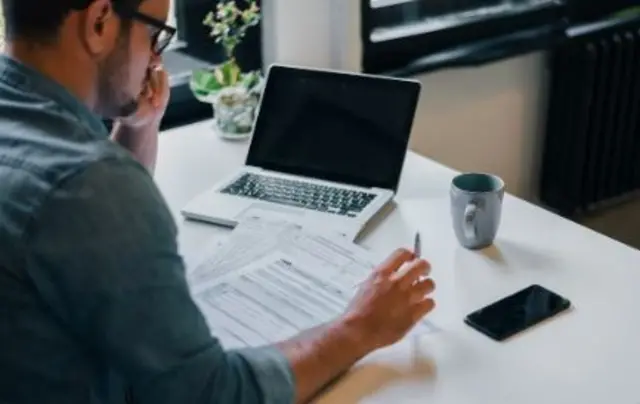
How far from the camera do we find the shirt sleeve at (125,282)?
3.20 ft

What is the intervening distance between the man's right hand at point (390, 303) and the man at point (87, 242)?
0.17 m

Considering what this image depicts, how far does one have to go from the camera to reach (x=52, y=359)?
1.03 meters

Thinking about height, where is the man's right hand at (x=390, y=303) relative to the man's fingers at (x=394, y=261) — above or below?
below

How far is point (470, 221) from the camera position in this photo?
153cm

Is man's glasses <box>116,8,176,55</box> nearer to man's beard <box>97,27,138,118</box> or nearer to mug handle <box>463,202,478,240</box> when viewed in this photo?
man's beard <box>97,27,138,118</box>

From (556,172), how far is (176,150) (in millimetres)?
1109

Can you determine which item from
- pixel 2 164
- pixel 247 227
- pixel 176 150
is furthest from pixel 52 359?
pixel 176 150

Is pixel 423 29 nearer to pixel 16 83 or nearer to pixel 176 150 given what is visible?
pixel 176 150

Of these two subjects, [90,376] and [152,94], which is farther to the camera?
[152,94]

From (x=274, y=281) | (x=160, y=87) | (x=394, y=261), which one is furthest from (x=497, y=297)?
(x=160, y=87)

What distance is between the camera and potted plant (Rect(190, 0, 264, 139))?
6.34 feet

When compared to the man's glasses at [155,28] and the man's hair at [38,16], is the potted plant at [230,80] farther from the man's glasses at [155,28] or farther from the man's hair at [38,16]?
the man's hair at [38,16]

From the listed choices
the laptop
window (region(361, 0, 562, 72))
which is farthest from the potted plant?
window (region(361, 0, 562, 72))

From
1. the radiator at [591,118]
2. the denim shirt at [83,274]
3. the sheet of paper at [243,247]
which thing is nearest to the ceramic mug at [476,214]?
the sheet of paper at [243,247]
